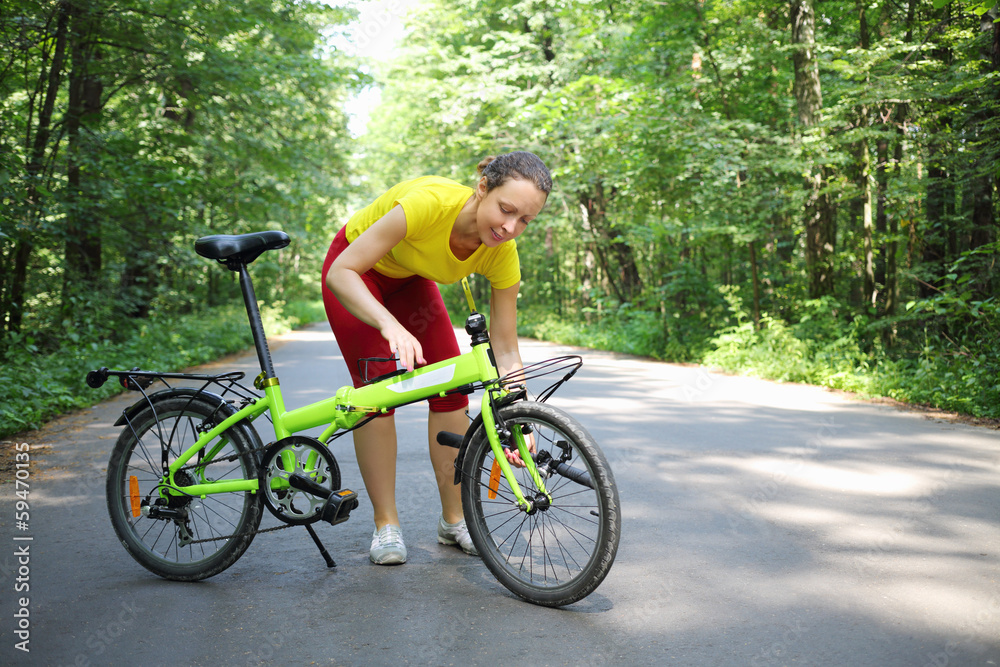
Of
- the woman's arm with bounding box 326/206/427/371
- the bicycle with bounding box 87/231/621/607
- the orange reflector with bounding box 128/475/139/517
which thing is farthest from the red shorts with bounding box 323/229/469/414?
the orange reflector with bounding box 128/475/139/517

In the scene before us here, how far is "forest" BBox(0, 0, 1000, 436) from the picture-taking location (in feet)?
28.8

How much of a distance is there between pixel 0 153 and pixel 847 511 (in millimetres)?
8641

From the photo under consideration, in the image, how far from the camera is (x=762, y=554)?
3416 millimetres

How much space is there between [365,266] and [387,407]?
0.56 m

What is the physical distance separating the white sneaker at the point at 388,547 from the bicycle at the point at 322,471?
0.66ft

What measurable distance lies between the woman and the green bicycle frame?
154mm

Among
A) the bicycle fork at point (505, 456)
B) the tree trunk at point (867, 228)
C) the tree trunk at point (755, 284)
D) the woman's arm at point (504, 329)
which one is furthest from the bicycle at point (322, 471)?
the tree trunk at point (755, 284)

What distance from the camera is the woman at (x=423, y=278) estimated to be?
2.85 meters

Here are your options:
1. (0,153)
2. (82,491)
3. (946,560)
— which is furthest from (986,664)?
(0,153)

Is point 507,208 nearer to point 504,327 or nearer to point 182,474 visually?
point 504,327

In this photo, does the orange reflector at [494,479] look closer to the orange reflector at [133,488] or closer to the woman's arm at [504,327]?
the woman's arm at [504,327]

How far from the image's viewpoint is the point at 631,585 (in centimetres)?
305

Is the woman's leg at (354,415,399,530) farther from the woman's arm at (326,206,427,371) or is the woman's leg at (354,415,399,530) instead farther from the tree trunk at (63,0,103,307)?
the tree trunk at (63,0,103,307)

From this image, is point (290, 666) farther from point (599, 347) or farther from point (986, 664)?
point (599, 347)
